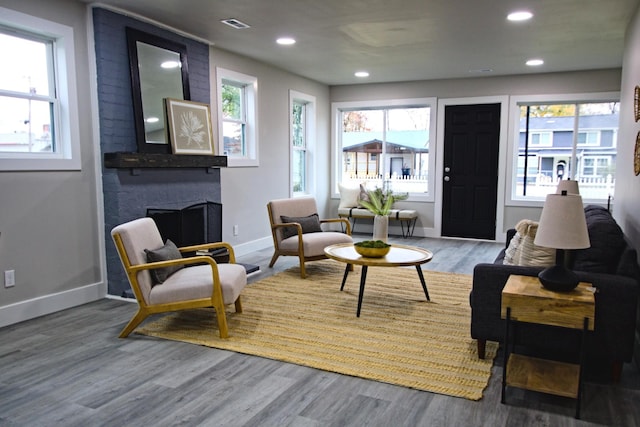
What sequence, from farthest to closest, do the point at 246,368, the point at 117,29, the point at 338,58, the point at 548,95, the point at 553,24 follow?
the point at 548,95 → the point at 338,58 → the point at 553,24 → the point at 117,29 → the point at 246,368

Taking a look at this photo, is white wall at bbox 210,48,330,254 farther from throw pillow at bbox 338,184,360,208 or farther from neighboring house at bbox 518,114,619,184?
neighboring house at bbox 518,114,619,184

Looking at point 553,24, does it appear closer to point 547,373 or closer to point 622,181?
point 622,181

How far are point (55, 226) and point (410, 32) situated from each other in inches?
143

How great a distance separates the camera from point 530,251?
2.84m

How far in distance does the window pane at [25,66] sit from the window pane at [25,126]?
0.10 m

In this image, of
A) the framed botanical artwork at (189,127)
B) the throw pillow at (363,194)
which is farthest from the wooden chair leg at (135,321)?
the throw pillow at (363,194)

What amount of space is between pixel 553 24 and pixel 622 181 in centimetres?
155

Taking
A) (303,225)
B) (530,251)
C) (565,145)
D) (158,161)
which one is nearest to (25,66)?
(158,161)

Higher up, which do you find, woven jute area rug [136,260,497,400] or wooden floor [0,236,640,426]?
woven jute area rug [136,260,497,400]

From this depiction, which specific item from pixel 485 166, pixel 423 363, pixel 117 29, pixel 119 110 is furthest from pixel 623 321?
pixel 485 166

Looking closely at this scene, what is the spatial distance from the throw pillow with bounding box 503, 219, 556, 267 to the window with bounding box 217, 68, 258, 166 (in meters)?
3.66

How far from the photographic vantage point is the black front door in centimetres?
729

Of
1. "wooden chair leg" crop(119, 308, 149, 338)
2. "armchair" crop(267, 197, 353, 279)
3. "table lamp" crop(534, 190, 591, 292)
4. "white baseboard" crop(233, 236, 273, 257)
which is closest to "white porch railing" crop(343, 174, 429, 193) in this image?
"white baseboard" crop(233, 236, 273, 257)

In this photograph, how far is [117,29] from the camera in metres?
4.16
